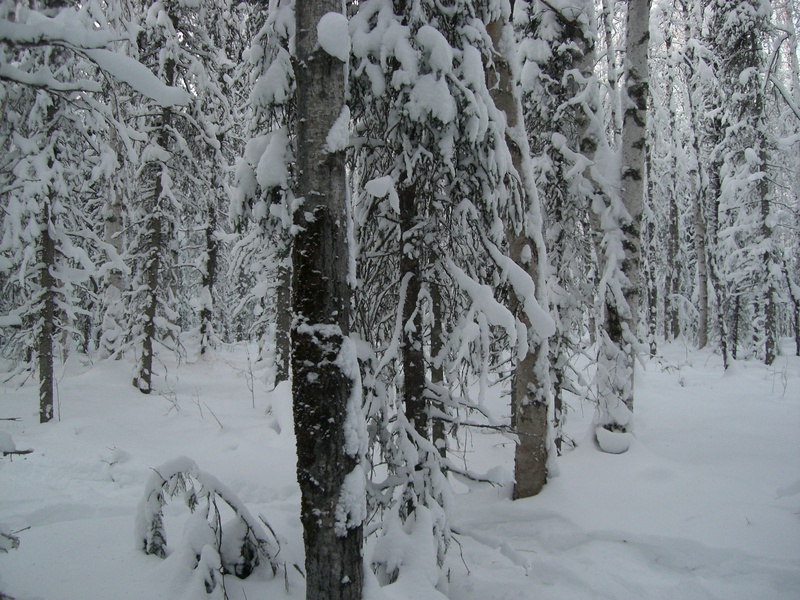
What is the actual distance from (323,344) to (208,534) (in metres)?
2.01

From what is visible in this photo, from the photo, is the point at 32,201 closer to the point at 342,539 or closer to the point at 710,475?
the point at 342,539

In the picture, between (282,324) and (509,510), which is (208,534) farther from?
(282,324)

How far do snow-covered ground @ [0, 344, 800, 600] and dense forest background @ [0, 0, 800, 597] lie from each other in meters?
0.66

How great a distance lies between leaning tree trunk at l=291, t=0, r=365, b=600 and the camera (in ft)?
9.54

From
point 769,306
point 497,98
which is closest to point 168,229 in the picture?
point 497,98

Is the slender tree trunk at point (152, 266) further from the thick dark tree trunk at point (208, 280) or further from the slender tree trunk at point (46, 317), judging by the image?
the thick dark tree trunk at point (208, 280)

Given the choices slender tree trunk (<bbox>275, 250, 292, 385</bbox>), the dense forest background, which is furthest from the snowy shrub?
slender tree trunk (<bbox>275, 250, 292, 385</bbox>)

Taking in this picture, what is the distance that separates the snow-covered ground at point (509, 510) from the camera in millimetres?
3705

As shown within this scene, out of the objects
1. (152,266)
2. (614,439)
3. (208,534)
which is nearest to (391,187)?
(208,534)

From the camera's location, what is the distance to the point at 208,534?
3.61 metres

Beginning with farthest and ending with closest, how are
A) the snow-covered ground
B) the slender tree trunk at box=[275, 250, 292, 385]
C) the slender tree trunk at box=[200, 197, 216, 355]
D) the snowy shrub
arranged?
the slender tree trunk at box=[200, 197, 216, 355]
the slender tree trunk at box=[275, 250, 292, 385]
the snow-covered ground
the snowy shrub

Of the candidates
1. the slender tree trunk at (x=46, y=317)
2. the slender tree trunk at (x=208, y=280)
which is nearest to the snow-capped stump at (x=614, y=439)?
the slender tree trunk at (x=46, y=317)

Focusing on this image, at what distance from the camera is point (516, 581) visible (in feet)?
13.9

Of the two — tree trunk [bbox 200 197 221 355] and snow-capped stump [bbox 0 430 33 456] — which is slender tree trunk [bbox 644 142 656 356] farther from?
snow-capped stump [bbox 0 430 33 456]
